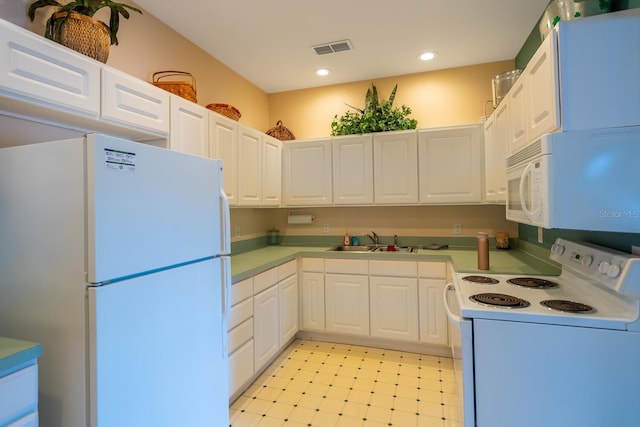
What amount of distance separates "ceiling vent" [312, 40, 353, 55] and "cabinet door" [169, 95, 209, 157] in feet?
3.87

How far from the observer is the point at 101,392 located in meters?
1.08

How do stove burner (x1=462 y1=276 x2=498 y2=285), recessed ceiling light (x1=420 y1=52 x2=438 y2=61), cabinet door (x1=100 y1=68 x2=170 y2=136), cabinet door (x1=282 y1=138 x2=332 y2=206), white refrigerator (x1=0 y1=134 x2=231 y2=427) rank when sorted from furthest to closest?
cabinet door (x1=282 y1=138 x2=332 y2=206)
recessed ceiling light (x1=420 y1=52 x2=438 y2=61)
stove burner (x1=462 y1=276 x2=498 y2=285)
cabinet door (x1=100 y1=68 x2=170 y2=136)
white refrigerator (x1=0 y1=134 x2=231 y2=427)

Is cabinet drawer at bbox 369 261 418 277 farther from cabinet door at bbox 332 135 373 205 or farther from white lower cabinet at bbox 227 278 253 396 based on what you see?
white lower cabinet at bbox 227 278 253 396

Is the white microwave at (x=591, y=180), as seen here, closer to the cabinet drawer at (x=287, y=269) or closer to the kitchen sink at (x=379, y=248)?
the kitchen sink at (x=379, y=248)

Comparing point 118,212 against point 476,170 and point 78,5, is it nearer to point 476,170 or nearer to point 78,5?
point 78,5

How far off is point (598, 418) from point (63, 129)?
9.33ft

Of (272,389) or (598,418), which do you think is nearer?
(598,418)

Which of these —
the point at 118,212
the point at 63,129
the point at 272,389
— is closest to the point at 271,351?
the point at 272,389

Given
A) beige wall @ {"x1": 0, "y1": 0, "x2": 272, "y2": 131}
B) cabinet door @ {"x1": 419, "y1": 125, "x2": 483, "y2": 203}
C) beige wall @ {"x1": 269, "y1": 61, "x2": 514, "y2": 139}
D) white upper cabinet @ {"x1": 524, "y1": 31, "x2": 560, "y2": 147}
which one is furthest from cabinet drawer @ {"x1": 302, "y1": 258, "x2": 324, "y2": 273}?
white upper cabinet @ {"x1": 524, "y1": 31, "x2": 560, "y2": 147}

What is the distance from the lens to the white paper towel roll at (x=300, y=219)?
12.2ft

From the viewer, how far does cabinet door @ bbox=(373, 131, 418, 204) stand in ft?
10.3

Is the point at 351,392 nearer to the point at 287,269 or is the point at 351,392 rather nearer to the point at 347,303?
the point at 347,303

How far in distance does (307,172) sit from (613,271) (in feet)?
8.67

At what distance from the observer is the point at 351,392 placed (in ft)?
7.59
